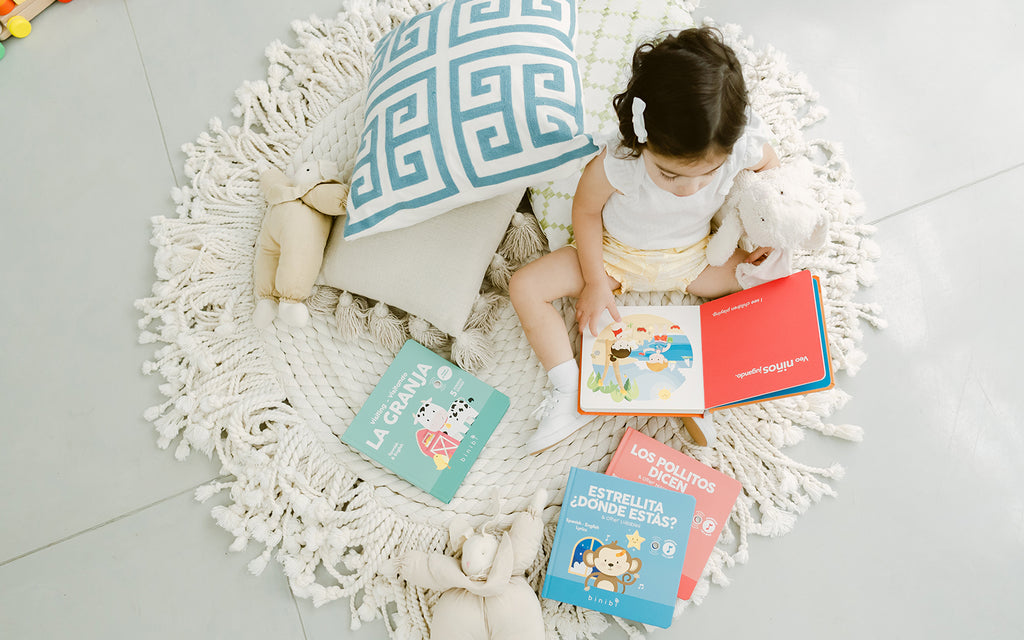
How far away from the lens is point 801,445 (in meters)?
0.96

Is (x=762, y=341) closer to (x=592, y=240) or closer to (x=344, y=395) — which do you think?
(x=592, y=240)

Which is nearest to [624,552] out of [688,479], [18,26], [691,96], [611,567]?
[611,567]

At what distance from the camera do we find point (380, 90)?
2.94 ft

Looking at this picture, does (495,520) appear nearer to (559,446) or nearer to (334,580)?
(559,446)

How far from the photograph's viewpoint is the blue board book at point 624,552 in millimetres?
861

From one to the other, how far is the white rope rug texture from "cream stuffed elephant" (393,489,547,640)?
42mm

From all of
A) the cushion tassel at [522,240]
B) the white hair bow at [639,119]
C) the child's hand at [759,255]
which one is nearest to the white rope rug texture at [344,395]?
the cushion tassel at [522,240]

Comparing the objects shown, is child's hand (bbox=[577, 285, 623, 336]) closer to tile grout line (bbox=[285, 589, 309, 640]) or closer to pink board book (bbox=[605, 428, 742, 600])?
pink board book (bbox=[605, 428, 742, 600])

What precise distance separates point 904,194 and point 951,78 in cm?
23

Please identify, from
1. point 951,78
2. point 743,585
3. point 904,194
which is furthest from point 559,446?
point 951,78

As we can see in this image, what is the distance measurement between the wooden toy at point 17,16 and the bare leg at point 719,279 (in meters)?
1.21

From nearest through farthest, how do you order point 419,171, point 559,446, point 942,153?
point 419,171
point 559,446
point 942,153

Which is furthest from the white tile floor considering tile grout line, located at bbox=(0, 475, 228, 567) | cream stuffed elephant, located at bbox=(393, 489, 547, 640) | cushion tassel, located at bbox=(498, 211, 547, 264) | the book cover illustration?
cushion tassel, located at bbox=(498, 211, 547, 264)

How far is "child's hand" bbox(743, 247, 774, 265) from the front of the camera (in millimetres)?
882
